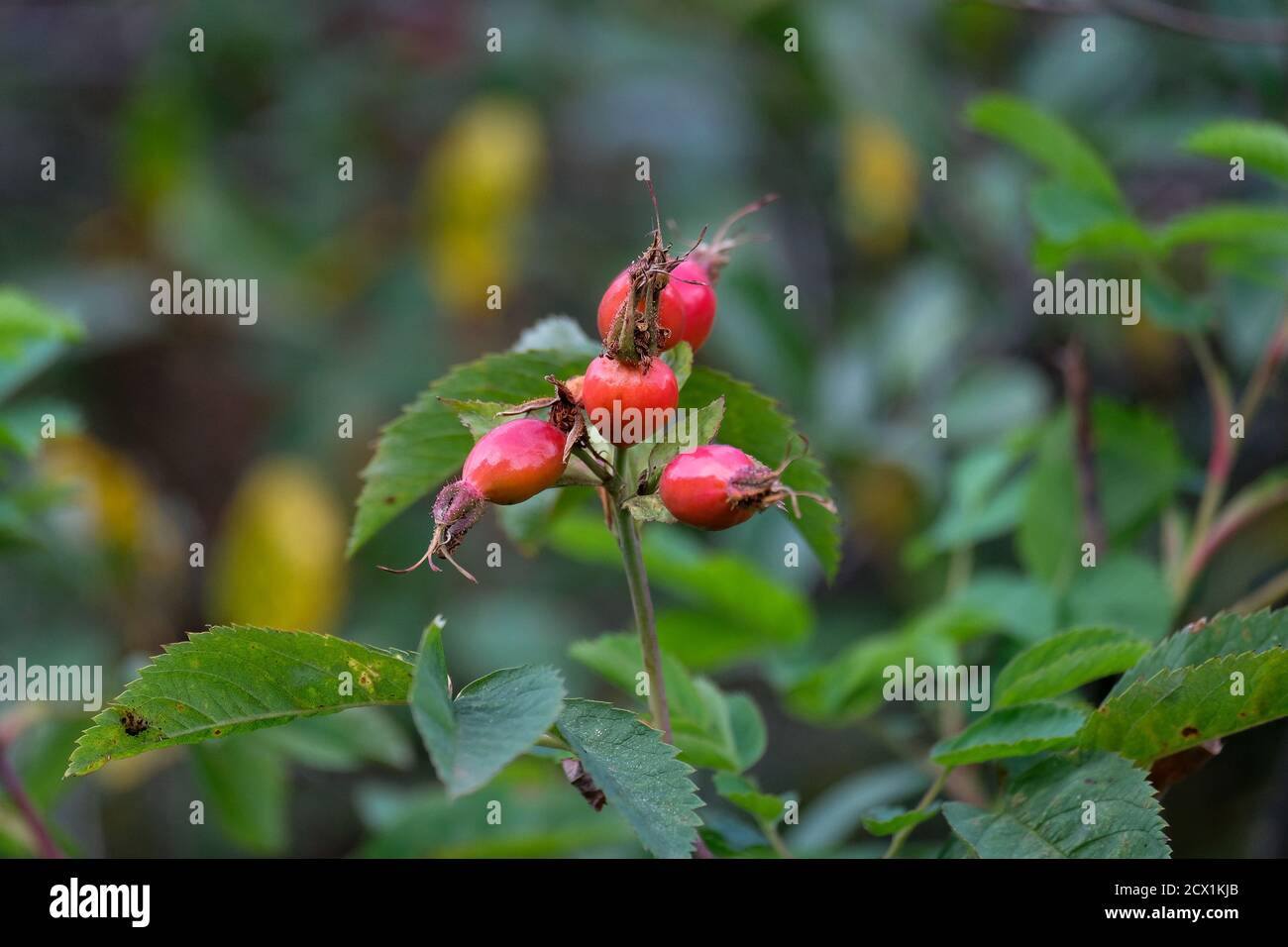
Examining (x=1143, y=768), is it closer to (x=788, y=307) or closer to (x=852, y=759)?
(x=788, y=307)

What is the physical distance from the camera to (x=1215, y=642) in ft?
2.77

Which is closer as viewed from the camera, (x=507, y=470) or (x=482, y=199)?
(x=507, y=470)

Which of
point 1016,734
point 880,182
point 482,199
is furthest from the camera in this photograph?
point 482,199

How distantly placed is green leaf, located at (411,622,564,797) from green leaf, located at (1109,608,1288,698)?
0.42 m

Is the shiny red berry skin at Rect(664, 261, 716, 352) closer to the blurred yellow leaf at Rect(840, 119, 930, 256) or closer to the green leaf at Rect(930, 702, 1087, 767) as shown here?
the green leaf at Rect(930, 702, 1087, 767)

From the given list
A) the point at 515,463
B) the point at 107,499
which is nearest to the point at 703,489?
the point at 515,463

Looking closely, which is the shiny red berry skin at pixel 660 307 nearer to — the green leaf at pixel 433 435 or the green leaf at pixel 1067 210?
the green leaf at pixel 433 435

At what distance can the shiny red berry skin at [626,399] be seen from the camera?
75 centimetres

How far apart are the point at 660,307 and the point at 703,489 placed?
0.15m

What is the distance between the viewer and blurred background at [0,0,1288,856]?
6.95 ft

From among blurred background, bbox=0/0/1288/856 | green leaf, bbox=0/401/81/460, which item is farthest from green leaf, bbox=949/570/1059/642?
green leaf, bbox=0/401/81/460

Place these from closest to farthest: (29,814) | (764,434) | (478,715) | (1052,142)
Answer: (478,715) → (764,434) → (29,814) → (1052,142)

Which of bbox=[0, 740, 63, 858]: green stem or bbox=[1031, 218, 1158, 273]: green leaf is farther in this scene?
bbox=[1031, 218, 1158, 273]: green leaf

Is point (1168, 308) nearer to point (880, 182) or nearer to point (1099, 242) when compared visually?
point (1099, 242)
